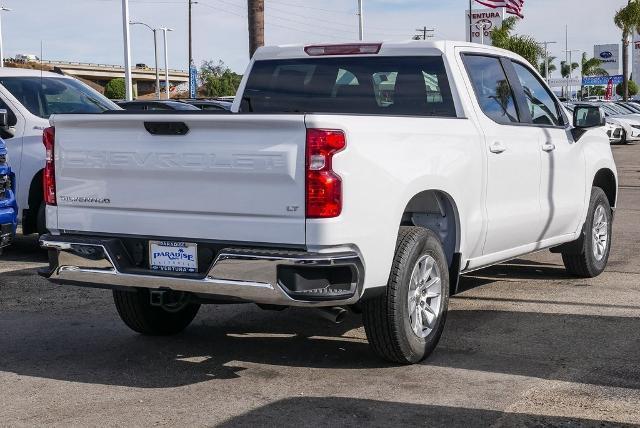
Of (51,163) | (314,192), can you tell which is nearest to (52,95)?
Result: (51,163)

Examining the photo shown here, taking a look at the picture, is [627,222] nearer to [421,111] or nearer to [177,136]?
[421,111]

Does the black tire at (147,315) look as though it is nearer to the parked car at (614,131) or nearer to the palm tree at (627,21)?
the parked car at (614,131)

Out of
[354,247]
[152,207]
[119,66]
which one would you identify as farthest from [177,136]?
[119,66]

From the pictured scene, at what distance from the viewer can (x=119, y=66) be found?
122 metres

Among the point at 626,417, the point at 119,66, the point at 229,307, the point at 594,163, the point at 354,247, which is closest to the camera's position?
the point at 626,417

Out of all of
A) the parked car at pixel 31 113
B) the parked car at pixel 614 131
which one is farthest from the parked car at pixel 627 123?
the parked car at pixel 31 113

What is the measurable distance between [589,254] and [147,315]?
161 inches

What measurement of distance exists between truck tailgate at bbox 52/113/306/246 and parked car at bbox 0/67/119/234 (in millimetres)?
4265

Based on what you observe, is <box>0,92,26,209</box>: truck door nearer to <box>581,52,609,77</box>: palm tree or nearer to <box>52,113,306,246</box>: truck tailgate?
<box>52,113,306,246</box>: truck tailgate

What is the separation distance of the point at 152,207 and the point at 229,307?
2.42 m

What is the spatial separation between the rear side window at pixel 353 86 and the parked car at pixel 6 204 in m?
2.66

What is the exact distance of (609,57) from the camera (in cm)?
12525

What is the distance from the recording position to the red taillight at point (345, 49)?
720 centimetres

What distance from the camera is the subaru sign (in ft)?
411
